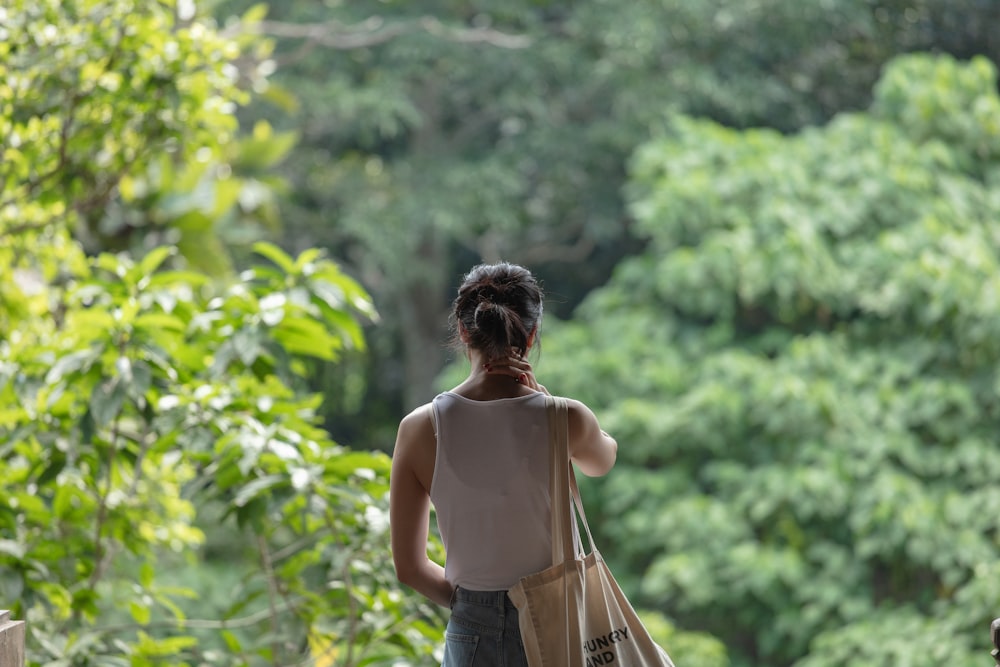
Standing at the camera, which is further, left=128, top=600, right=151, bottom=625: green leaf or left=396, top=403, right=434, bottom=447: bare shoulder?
left=128, top=600, right=151, bottom=625: green leaf

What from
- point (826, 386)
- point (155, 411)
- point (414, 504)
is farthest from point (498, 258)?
point (414, 504)

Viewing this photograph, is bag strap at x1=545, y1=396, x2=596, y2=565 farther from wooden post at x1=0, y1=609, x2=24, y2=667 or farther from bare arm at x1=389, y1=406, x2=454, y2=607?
wooden post at x1=0, y1=609, x2=24, y2=667

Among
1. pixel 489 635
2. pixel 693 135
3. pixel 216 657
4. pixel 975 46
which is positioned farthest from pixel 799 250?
pixel 489 635

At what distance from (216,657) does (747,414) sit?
3924mm

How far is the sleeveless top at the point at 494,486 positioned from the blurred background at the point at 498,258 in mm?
150

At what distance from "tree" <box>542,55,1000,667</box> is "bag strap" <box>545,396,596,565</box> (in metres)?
4.20

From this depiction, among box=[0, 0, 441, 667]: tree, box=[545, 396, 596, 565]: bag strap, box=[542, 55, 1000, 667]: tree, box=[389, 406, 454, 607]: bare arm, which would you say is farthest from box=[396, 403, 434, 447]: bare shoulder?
box=[542, 55, 1000, 667]: tree

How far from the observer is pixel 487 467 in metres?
1.29

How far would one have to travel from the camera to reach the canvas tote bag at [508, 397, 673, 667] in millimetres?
1266

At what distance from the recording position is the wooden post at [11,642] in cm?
133

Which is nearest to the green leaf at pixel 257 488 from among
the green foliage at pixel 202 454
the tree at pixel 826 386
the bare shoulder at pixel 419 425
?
the green foliage at pixel 202 454

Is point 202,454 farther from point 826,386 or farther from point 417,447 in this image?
point 826,386

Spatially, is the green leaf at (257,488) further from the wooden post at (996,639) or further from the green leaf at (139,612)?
the wooden post at (996,639)

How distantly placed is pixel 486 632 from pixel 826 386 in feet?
14.3
